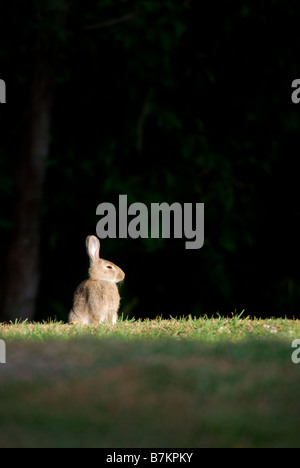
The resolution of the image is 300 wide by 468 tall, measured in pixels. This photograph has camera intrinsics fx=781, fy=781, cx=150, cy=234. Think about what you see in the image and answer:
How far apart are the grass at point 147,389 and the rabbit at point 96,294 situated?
0.24m

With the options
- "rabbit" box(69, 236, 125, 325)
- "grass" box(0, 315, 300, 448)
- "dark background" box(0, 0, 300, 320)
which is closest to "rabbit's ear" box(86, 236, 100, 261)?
"rabbit" box(69, 236, 125, 325)

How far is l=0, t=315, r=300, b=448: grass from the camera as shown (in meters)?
3.91

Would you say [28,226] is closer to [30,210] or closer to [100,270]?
[30,210]

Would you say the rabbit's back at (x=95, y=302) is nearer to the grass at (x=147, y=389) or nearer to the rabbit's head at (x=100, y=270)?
the rabbit's head at (x=100, y=270)

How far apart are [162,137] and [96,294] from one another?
13.5 ft

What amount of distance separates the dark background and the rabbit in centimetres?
279

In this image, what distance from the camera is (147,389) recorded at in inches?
181

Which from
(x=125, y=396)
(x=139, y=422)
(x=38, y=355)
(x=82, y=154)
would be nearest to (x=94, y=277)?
(x=38, y=355)

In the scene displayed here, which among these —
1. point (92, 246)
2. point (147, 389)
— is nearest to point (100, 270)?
point (92, 246)

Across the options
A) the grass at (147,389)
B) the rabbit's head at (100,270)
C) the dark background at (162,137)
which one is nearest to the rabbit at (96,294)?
the rabbit's head at (100,270)

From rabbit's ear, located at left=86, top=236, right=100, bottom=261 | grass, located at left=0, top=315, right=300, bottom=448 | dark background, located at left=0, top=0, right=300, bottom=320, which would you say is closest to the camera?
grass, located at left=0, top=315, right=300, bottom=448

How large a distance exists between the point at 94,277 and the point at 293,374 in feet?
7.56

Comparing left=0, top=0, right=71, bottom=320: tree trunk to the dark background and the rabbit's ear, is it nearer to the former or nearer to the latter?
the dark background
